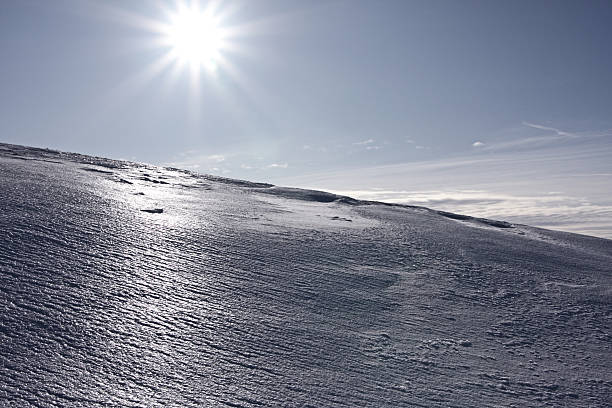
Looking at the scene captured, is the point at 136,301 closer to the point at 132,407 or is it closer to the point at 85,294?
the point at 85,294

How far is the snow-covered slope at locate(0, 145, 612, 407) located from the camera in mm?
2518

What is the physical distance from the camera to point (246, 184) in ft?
33.7

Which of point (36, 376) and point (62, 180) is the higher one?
point (62, 180)

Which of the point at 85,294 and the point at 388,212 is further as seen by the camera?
the point at 388,212

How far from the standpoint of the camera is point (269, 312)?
→ 136 inches

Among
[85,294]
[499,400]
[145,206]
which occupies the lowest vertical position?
[499,400]

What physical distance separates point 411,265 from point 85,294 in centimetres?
324

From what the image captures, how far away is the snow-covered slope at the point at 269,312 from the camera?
8.26 ft

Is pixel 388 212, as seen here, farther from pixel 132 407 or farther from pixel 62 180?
pixel 132 407

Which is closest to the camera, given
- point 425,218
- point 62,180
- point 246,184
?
point 62,180

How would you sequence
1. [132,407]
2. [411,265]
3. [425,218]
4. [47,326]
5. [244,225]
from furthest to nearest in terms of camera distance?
[425,218], [244,225], [411,265], [47,326], [132,407]

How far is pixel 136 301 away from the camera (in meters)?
3.21

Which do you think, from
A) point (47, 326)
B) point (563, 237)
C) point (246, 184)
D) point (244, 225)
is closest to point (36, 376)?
point (47, 326)

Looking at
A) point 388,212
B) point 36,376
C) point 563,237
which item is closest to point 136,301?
point 36,376
